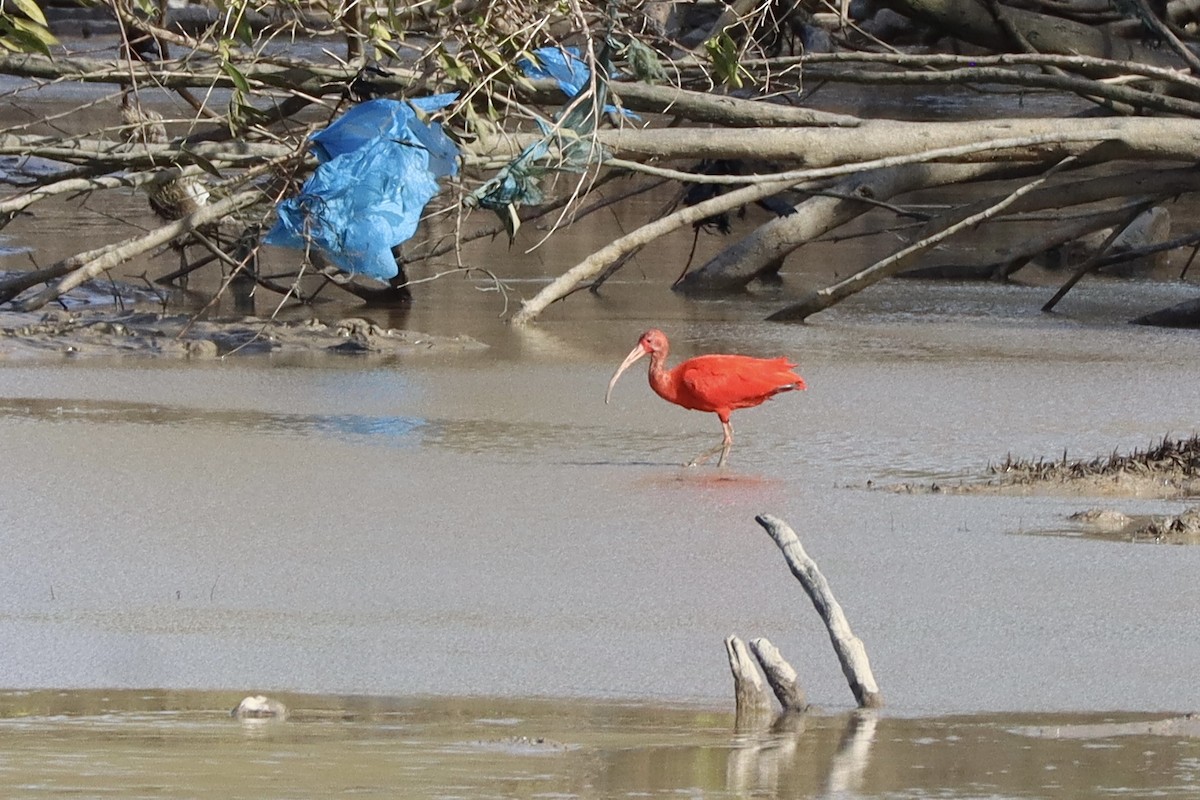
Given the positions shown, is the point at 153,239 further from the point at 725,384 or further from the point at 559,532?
the point at 559,532

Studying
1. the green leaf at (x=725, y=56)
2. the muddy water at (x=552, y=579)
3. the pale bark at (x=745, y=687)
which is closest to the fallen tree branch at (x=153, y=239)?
the muddy water at (x=552, y=579)

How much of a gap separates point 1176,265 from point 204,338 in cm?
665

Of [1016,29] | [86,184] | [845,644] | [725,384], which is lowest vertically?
[845,644]

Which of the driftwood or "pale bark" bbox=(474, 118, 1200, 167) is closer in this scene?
the driftwood

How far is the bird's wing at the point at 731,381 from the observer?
6992 mm

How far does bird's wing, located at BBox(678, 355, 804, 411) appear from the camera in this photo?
6.99 metres

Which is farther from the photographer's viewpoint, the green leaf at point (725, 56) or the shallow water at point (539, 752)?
the green leaf at point (725, 56)

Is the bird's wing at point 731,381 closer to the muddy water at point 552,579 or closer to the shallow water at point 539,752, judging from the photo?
the muddy water at point 552,579

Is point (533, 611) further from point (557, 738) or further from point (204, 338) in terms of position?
point (204, 338)

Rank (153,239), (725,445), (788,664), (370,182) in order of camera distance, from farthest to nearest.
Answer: (153,239) < (370,182) < (725,445) < (788,664)

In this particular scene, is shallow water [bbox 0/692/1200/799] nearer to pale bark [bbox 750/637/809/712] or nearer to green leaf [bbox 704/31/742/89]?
pale bark [bbox 750/637/809/712]

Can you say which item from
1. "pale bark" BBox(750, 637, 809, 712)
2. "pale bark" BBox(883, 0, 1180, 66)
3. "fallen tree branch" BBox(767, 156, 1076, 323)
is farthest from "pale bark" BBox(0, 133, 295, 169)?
"pale bark" BBox(750, 637, 809, 712)

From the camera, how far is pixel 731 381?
7.00m

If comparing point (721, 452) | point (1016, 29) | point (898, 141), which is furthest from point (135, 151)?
point (1016, 29)
